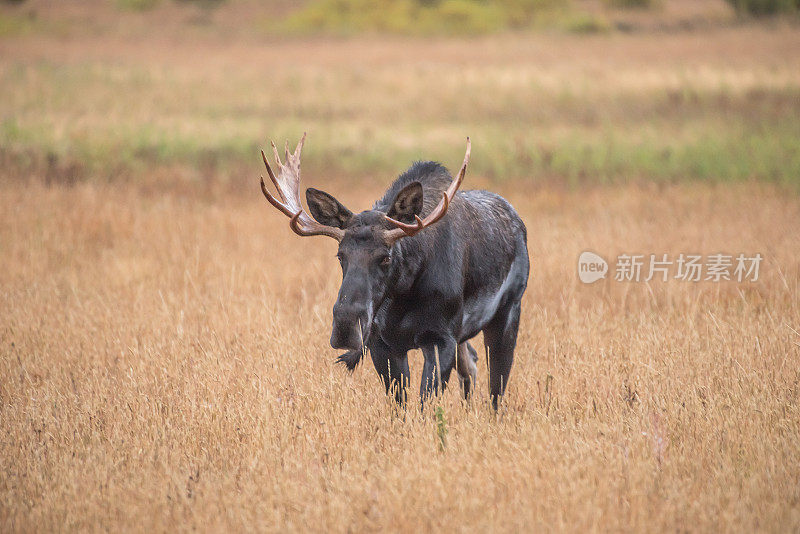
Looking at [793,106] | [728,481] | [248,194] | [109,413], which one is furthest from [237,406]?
[793,106]

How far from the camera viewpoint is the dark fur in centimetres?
488

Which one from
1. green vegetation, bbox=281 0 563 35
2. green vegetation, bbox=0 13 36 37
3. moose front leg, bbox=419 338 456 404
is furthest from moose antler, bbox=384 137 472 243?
green vegetation, bbox=281 0 563 35

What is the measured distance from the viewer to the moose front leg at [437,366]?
17.2 ft

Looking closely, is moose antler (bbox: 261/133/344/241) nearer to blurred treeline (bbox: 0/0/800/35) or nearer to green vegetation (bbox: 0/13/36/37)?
green vegetation (bbox: 0/13/36/37)

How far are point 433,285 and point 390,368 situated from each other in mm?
585

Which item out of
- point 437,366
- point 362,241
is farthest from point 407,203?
point 437,366

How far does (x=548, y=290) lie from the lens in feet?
29.6

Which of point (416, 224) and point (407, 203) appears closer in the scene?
point (416, 224)

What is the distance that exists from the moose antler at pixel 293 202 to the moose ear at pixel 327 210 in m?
0.06

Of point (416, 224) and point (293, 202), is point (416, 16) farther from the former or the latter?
point (416, 224)

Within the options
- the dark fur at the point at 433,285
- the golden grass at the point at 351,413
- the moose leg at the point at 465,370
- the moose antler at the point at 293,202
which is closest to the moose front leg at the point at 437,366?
the dark fur at the point at 433,285

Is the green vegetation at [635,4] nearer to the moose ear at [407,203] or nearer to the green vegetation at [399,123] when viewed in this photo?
the green vegetation at [399,123]

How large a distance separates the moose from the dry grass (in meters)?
0.31

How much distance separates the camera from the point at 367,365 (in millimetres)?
6621
